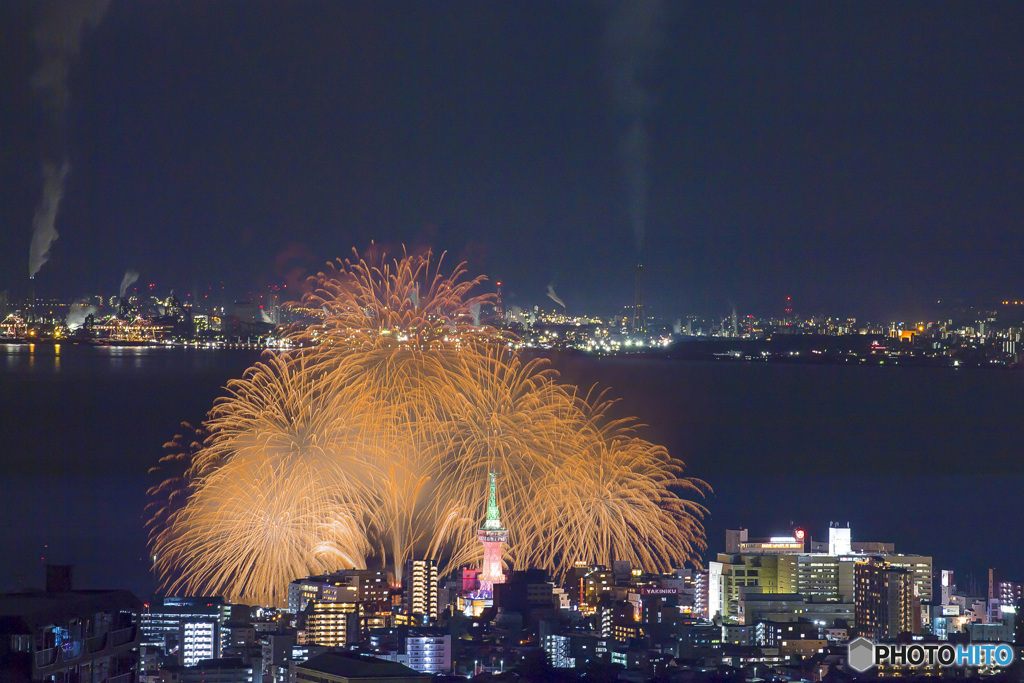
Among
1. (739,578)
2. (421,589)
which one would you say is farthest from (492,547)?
(739,578)

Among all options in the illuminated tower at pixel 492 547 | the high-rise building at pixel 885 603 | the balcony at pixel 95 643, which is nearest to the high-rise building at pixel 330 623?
the illuminated tower at pixel 492 547

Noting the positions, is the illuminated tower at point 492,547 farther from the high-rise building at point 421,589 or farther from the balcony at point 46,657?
the balcony at point 46,657

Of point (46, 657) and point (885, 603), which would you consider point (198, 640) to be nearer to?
point (885, 603)

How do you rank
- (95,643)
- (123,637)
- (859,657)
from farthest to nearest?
1. (859,657)
2. (123,637)
3. (95,643)

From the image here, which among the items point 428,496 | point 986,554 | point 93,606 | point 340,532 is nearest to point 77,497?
point 428,496

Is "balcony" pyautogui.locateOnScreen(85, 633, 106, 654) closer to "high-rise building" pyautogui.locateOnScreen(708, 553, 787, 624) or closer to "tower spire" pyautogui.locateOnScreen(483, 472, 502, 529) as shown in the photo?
"tower spire" pyautogui.locateOnScreen(483, 472, 502, 529)

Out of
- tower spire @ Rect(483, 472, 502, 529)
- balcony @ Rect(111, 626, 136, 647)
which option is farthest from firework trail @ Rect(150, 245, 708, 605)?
balcony @ Rect(111, 626, 136, 647)
